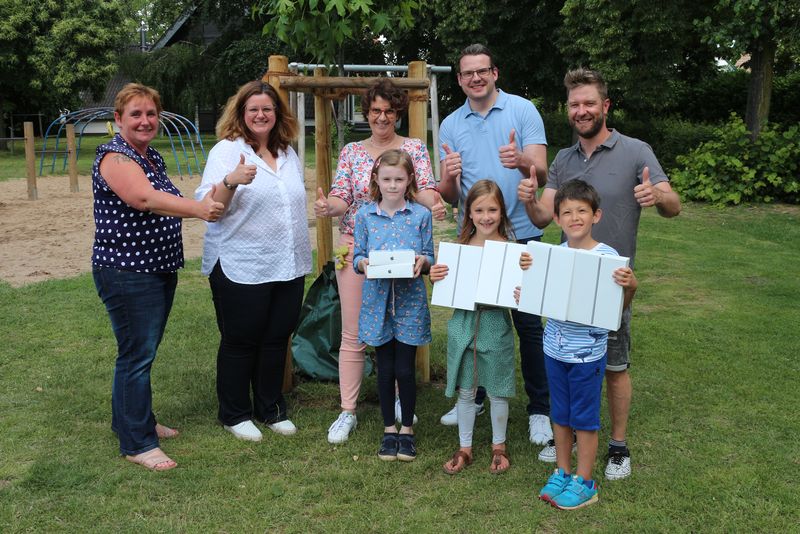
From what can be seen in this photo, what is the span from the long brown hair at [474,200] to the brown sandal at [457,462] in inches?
41.8

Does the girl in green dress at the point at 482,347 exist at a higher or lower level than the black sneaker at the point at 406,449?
higher

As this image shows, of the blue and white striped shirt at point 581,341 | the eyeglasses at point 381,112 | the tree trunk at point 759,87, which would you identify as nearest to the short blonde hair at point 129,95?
the eyeglasses at point 381,112

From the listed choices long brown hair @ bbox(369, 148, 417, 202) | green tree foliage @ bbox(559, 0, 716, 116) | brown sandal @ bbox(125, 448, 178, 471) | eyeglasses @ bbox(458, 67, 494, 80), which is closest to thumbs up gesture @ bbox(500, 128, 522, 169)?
eyeglasses @ bbox(458, 67, 494, 80)

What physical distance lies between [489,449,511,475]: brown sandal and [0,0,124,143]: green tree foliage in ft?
83.1

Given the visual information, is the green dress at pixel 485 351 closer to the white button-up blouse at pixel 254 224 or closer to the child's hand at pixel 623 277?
the child's hand at pixel 623 277

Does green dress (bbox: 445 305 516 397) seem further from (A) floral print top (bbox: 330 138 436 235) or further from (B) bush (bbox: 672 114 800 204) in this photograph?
(B) bush (bbox: 672 114 800 204)

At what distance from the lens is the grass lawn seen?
11.4ft

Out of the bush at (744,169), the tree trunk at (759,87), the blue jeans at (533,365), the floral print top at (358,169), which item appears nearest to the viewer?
the floral print top at (358,169)

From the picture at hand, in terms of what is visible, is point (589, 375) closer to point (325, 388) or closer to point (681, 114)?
point (325, 388)

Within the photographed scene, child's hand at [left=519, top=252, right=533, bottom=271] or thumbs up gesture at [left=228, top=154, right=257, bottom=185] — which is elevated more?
thumbs up gesture at [left=228, top=154, right=257, bottom=185]

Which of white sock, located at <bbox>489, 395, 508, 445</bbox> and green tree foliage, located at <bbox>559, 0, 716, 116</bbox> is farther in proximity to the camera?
green tree foliage, located at <bbox>559, 0, 716, 116</bbox>

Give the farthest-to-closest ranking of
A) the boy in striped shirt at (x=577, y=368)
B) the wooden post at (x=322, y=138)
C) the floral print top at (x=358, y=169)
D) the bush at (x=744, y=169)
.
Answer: the bush at (x=744, y=169)
the wooden post at (x=322, y=138)
the floral print top at (x=358, y=169)
the boy in striped shirt at (x=577, y=368)

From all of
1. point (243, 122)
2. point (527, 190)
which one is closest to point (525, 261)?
point (527, 190)

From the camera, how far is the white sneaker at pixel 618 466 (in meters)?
3.83
